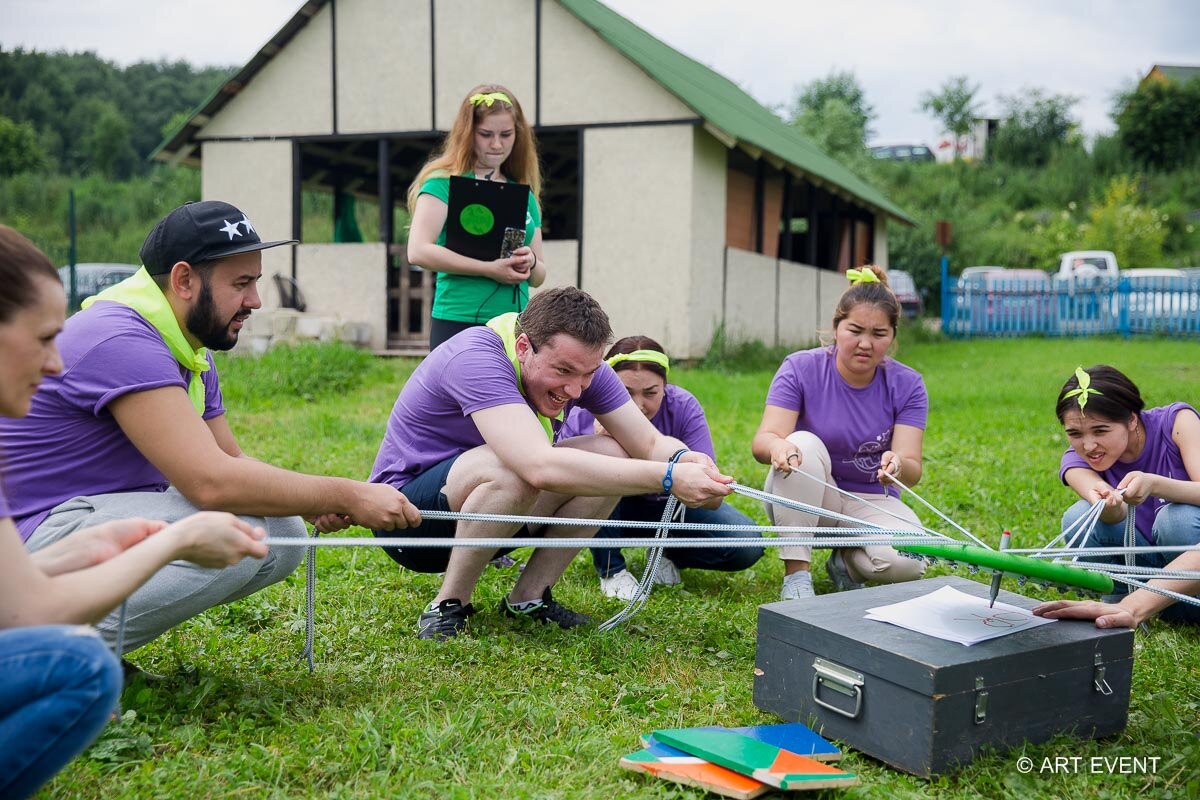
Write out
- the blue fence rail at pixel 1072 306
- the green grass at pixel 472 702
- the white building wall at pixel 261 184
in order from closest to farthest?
the green grass at pixel 472 702 → the white building wall at pixel 261 184 → the blue fence rail at pixel 1072 306

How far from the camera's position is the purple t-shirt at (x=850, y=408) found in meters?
4.26

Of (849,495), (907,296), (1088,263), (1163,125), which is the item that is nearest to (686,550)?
(849,495)

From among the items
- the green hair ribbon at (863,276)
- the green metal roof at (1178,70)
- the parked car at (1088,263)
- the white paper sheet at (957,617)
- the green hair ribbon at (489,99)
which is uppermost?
the green metal roof at (1178,70)

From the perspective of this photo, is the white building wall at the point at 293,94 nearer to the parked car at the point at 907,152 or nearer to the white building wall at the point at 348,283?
the white building wall at the point at 348,283

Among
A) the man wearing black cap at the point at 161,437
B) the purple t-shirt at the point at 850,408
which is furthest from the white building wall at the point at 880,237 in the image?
the man wearing black cap at the point at 161,437

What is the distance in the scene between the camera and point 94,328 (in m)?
2.56

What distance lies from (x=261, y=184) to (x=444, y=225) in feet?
34.0

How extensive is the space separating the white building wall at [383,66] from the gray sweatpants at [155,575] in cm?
1141

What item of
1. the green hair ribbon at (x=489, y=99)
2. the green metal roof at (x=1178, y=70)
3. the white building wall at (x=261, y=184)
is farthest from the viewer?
the green metal roof at (x=1178, y=70)

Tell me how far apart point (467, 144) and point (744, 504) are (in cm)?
244

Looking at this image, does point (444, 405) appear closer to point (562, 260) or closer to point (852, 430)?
point (852, 430)

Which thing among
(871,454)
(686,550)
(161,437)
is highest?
(161,437)

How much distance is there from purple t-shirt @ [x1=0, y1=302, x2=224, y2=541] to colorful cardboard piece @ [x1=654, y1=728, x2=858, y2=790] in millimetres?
1547

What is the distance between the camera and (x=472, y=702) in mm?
2951
